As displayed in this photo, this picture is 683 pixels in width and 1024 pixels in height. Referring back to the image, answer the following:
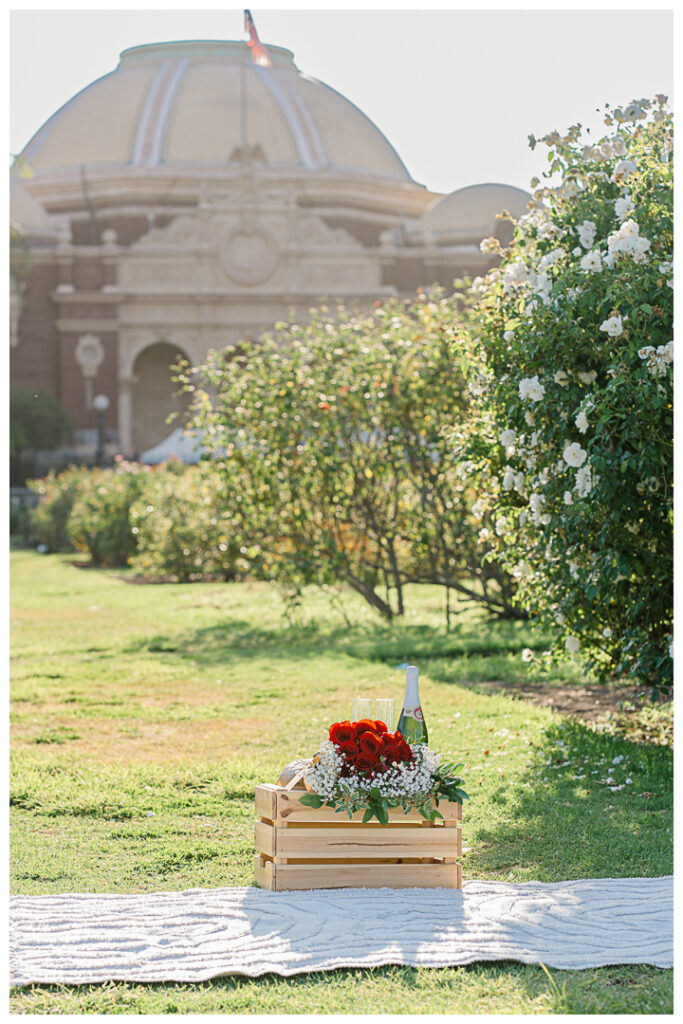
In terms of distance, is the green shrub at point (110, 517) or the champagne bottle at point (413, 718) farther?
the green shrub at point (110, 517)

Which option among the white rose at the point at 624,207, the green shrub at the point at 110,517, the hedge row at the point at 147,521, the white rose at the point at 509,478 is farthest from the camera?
the green shrub at the point at 110,517

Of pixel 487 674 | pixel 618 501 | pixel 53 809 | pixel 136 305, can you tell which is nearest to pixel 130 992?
pixel 53 809

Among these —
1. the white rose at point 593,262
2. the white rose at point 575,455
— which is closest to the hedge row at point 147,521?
the white rose at point 575,455

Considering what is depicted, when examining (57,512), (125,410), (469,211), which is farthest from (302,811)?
(469,211)

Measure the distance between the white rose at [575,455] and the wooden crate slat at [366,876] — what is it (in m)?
2.18

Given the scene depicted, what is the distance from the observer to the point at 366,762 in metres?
4.20

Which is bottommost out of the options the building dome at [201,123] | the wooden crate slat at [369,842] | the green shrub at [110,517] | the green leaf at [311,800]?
the wooden crate slat at [369,842]

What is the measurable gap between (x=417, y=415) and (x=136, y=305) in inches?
1258

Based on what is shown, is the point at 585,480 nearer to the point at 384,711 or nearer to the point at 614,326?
the point at 614,326

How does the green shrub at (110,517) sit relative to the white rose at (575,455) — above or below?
below

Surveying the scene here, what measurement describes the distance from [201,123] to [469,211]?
38.2ft

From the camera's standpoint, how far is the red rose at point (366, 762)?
419 centimetres

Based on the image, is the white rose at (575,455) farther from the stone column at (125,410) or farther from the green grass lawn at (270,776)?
the stone column at (125,410)

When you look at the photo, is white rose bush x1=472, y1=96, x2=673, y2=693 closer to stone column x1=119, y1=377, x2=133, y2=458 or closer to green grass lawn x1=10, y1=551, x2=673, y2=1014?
green grass lawn x1=10, y1=551, x2=673, y2=1014
